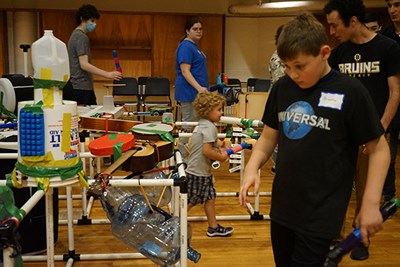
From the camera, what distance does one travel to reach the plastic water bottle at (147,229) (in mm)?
1933

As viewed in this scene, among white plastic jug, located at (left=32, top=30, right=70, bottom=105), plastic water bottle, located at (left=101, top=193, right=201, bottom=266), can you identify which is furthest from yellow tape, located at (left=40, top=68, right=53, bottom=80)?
plastic water bottle, located at (left=101, top=193, right=201, bottom=266)

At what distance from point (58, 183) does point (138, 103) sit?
5665 millimetres

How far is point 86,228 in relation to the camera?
3.15 meters

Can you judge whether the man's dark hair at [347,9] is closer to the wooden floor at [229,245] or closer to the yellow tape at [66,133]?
the wooden floor at [229,245]

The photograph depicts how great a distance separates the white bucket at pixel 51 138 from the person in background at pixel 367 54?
4.97 feet

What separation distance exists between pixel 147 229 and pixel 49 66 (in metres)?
0.83

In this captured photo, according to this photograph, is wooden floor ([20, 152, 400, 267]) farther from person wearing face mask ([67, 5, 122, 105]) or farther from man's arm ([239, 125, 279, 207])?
man's arm ([239, 125, 279, 207])

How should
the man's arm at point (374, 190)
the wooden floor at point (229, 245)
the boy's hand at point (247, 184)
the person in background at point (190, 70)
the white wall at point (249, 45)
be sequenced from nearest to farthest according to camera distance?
the man's arm at point (374, 190) < the boy's hand at point (247, 184) < the wooden floor at point (229, 245) < the person in background at point (190, 70) < the white wall at point (249, 45)

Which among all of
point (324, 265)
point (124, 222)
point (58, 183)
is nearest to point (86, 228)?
point (124, 222)

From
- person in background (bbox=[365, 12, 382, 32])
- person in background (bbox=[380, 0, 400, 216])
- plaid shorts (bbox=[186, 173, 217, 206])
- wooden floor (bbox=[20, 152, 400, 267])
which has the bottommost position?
wooden floor (bbox=[20, 152, 400, 267])

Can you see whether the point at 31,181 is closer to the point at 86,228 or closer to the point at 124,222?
the point at 124,222

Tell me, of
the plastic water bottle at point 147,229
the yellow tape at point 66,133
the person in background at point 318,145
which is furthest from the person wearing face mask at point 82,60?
the person in background at point 318,145

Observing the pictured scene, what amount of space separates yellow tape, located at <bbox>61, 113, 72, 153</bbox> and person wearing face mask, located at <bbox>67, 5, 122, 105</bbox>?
2263 millimetres

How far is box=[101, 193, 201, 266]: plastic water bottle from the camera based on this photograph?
1.93 metres
